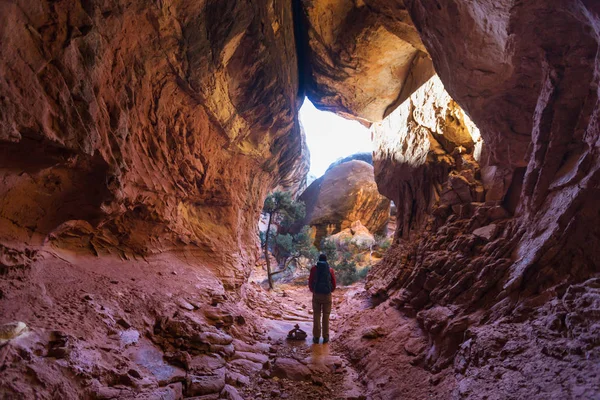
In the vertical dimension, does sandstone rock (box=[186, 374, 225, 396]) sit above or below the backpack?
below

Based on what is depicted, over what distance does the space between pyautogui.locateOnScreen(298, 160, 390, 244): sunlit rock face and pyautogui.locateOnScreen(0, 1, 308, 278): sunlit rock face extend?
52.2ft

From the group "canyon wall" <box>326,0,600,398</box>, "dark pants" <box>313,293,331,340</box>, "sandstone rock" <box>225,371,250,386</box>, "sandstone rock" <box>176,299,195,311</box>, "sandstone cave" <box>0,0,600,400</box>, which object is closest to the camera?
"canyon wall" <box>326,0,600,398</box>

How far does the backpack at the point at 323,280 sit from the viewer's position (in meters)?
7.33

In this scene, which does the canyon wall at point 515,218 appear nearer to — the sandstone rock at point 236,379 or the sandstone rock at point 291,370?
the sandstone rock at point 291,370

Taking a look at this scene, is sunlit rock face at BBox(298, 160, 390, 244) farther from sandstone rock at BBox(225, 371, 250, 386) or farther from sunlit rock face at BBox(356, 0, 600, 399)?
sandstone rock at BBox(225, 371, 250, 386)

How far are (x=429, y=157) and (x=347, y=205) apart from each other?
56.5 feet

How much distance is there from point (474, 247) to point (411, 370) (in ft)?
8.45

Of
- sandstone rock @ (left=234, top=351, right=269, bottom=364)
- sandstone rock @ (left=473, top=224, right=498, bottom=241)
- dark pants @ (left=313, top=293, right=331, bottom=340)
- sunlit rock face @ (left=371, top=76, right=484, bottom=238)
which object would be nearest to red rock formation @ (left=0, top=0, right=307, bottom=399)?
sandstone rock @ (left=234, top=351, right=269, bottom=364)

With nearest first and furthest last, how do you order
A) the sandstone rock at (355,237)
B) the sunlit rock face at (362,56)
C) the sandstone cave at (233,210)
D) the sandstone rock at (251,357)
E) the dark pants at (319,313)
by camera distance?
the sandstone cave at (233,210) → the sandstone rock at (251,357) → the dark pants at (319,313) → the sunlit rock face at (362,56) → the sandstone rock at (355,237)

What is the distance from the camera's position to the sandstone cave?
3.25 meters

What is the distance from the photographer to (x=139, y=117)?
5.79m

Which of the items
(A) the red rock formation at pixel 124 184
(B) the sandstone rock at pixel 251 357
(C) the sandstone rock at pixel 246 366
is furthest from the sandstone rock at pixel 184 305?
(C) the sandstone rock at pixel 246 366

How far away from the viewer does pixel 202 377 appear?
14.4ft

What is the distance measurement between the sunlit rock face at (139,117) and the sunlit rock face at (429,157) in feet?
14.4
